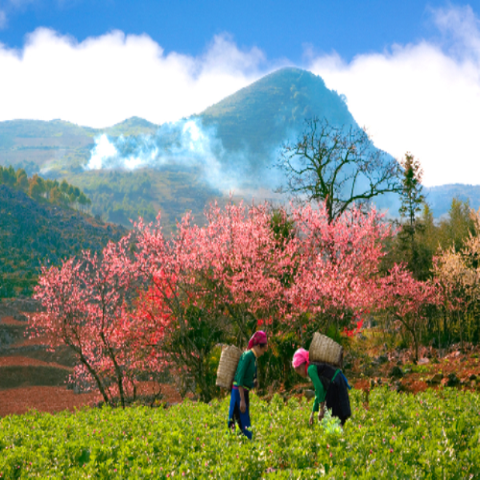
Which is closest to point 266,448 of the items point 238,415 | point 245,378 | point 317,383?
point 317,383

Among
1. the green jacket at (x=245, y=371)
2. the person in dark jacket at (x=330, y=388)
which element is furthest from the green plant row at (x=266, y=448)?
the green jacket at (x=245, y=371)

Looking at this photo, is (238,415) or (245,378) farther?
(238,415)

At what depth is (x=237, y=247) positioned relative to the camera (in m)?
15.1

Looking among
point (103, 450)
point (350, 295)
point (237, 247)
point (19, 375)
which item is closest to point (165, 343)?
point (237, 247)

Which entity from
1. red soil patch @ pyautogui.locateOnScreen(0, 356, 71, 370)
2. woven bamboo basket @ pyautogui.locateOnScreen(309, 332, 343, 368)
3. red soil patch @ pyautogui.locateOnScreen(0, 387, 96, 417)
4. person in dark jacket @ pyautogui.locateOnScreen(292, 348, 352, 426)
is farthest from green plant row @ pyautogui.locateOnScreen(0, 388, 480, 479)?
red soil patch @ pyautogui.locateOnScreen(0, 356, 71, 370)

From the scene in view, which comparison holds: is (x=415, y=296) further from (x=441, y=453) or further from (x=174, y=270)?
(x=441, y=453)

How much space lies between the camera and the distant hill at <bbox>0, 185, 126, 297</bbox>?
210 feet

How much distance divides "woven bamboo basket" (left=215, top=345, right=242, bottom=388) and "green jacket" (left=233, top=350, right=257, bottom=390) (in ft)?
0.43

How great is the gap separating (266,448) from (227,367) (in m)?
1.75

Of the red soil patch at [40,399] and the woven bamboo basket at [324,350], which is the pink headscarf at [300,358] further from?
the red soil patch at [40,399]

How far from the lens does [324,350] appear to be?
19.1 feet

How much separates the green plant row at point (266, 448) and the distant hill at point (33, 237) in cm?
5722

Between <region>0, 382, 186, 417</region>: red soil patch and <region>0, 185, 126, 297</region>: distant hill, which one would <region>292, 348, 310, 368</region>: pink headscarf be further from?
<region>0, 185, 126, 297</region>: distant hill

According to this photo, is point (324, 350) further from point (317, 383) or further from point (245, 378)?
point (245, 378)
